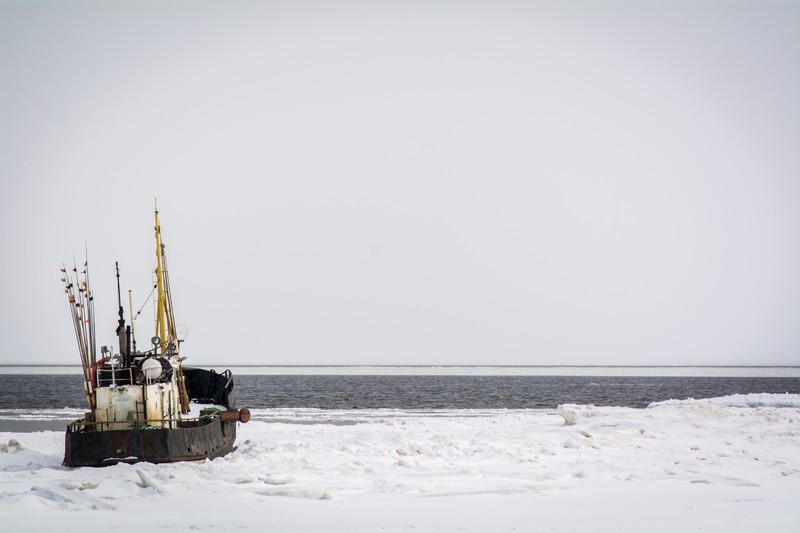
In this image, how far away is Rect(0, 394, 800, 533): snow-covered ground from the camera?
1769 centimetres

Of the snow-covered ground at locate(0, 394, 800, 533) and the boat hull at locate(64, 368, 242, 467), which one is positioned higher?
the boat hull at locate(64, 368, 242, 467)

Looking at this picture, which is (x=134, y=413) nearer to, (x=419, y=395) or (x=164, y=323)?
(x=164, y=323)

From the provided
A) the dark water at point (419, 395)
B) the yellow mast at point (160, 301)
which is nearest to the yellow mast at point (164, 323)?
the yellow mast at point (160, 301)

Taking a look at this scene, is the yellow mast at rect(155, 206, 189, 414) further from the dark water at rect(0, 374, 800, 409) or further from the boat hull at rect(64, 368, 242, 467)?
the dark water at rect(0, 374, 800, 409)

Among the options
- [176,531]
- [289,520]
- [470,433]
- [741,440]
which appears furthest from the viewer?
[470,433]

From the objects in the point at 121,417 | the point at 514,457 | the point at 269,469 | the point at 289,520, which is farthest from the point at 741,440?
the point at 121,417

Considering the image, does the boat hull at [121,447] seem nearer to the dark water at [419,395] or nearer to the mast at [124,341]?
the mast at [124,341]

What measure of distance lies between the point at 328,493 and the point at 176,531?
4800mm

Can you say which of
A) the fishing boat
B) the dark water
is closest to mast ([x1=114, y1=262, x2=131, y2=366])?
the fishing boat

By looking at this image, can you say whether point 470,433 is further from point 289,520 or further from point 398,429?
point 289,520

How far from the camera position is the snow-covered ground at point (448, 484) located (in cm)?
1769

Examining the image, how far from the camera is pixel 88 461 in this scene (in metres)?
25.0

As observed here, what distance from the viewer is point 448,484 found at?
22.6 metres

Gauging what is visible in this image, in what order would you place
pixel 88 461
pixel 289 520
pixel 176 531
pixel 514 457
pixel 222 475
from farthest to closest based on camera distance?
pixel 514 457, pixel 88 461, pixel 222 475, pixel 289 520, pixel 176 531
